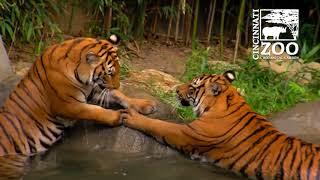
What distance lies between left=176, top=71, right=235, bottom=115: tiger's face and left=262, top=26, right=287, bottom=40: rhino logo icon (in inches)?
109

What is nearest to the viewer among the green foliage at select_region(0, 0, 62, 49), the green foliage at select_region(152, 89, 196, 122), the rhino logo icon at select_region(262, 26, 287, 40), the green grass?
the green foliage at select_region(152, 89, 196, 122)

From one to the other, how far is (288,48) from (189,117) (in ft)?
8.01

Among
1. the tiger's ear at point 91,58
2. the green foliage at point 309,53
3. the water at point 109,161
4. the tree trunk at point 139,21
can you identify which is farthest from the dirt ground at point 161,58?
the tiger's ear at point 91,58

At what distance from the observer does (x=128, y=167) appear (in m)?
5.06

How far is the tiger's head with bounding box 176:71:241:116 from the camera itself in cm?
530

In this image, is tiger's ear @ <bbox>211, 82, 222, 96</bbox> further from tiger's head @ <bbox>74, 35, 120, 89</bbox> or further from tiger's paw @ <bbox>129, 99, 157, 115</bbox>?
tiger's head @ <bbox>74, 35, 120, 89</bbox>

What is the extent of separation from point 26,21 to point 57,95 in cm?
211

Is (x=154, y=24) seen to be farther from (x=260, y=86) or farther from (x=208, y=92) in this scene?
(x=208, y=92)

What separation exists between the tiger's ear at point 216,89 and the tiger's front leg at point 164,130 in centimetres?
34

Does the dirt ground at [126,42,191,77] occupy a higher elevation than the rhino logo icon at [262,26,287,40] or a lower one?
lower

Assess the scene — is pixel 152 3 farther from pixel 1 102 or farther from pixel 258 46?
pixel 1 102

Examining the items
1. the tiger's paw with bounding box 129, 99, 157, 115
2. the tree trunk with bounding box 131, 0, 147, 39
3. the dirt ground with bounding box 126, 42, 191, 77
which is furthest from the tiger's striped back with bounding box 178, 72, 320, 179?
the tree trunk with bounding box 131, 0, 147, 39

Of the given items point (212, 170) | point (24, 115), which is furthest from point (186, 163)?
point (24, 115)

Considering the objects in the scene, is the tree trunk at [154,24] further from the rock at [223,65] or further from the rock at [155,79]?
the rock at [155,79]
